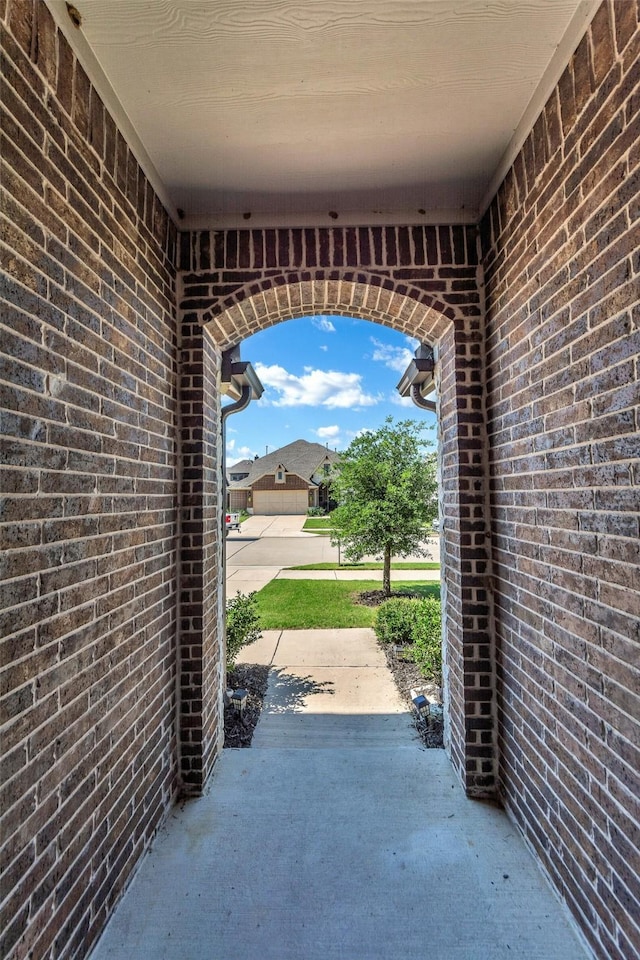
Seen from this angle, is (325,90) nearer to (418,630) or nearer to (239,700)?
(239,700)

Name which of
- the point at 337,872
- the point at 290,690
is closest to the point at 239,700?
the point at 290,690

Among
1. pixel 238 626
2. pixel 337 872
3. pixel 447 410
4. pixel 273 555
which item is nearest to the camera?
pixel 337 872

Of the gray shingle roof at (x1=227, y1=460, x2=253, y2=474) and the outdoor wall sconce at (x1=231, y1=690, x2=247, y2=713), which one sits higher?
the gray shingle roof at (x1=227, y1=460, x2=253, y2=474)

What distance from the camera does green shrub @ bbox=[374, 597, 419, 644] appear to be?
16.0 ft

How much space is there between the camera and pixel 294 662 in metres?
4.48

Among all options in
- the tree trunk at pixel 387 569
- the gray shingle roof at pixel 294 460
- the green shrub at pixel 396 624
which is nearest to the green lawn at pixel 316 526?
the gray shingle roof at pixel 294 460

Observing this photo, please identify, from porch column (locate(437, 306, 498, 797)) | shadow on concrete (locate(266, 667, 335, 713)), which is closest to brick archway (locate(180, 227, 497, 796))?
porch column (locate(437, 306, 498, 797))

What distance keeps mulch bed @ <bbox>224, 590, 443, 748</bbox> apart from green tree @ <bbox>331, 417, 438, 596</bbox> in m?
2.55

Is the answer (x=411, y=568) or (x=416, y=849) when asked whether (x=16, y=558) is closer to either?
(x=416, y=849)

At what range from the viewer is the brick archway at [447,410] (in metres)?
2.26

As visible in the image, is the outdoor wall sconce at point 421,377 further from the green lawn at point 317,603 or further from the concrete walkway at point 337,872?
the green lawn at point 317,603

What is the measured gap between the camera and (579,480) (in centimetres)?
144

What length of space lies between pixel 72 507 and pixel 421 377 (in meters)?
2.38

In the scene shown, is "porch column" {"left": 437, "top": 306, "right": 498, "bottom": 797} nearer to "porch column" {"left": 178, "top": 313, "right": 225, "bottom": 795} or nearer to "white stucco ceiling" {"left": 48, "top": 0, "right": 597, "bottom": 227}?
"white stucco ceiling" {"left": 48, "top": 0, "right": 597, "bottom": 227}
